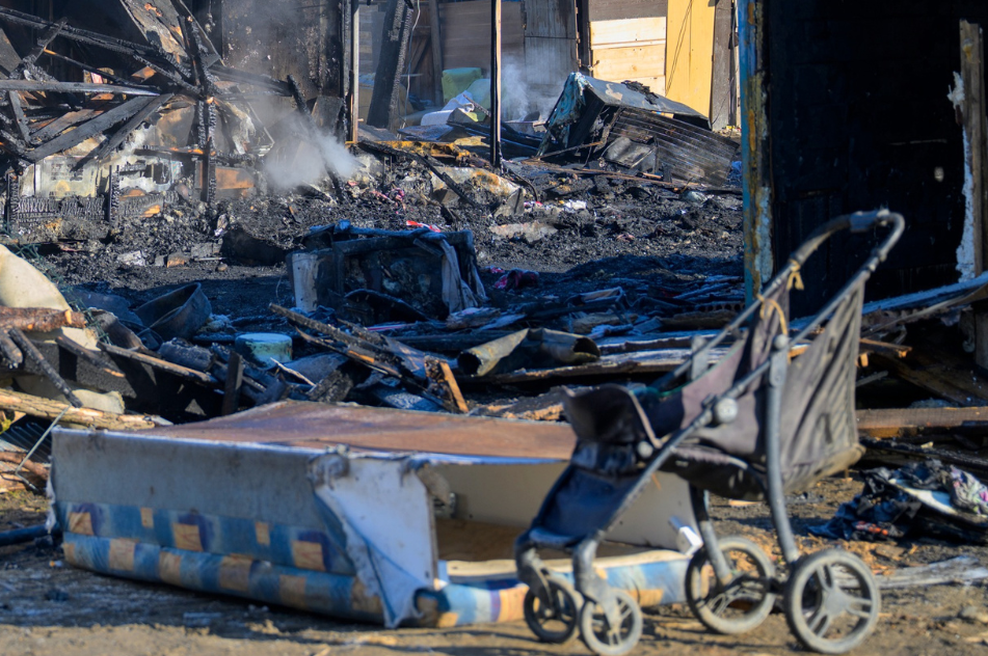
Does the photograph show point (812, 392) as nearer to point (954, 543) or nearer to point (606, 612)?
point (606, 612)

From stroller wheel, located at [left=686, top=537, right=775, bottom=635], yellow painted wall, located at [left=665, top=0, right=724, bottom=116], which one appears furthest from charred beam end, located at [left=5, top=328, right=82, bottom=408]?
yellow painted wall, located at [left=665, top=0, right=724, bottom=116]

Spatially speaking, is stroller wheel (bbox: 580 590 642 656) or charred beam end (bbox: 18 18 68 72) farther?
charred beam end (bbox: 18 18 68 72)

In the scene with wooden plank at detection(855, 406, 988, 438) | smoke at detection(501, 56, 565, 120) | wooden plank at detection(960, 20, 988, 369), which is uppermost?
smoke at detection(501, 56, 565, 120)

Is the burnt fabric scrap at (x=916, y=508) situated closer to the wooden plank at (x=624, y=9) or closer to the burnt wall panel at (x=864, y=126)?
the burnt wall panel at (x=864, y=126)

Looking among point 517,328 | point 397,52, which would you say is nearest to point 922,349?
point 517,328

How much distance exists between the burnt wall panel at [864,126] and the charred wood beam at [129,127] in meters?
10.4

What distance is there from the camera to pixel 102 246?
13203 millimetres

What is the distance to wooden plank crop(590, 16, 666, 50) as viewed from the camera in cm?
2411

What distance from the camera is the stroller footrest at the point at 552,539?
281 cm

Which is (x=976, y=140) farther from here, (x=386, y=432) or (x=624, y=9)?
(x=624, y=9)

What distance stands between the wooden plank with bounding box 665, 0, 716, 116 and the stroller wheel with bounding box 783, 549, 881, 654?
23.1 meters

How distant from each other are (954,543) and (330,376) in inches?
149

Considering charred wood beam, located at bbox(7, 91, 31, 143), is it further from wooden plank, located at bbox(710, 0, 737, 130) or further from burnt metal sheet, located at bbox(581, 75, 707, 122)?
wooden plank, located at bbox(710, 0, 737, 130)

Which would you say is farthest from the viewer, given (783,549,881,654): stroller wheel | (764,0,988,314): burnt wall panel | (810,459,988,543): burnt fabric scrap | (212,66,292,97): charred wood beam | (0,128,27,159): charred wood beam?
(212,66,292,97): charred wood beam
